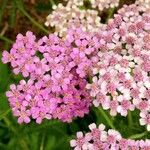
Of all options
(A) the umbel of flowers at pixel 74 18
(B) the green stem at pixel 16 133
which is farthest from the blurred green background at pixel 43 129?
(A) the umbel of flowers at pixel 74 18

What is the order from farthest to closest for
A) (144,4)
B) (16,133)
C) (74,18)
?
(74,18), (144,4), (16,133)

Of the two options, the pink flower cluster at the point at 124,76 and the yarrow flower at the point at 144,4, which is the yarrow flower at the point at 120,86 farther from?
the yarrow flower at the point at 144,4

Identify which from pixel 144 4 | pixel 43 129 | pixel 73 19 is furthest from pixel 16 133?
pixel 144 4

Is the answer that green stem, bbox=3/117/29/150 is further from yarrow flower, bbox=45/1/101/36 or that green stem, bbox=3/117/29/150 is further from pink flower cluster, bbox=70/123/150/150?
yarrow flower, bbox=45/1/101/36

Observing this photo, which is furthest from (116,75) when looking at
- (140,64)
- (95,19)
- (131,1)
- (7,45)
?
(131,1)

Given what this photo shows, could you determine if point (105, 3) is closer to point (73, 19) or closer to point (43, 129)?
point (73, 19)

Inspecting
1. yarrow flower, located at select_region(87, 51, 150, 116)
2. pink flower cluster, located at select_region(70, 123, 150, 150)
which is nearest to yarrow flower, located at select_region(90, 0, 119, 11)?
yarrow flower, located at select_region(87, 51, 150, 116)
